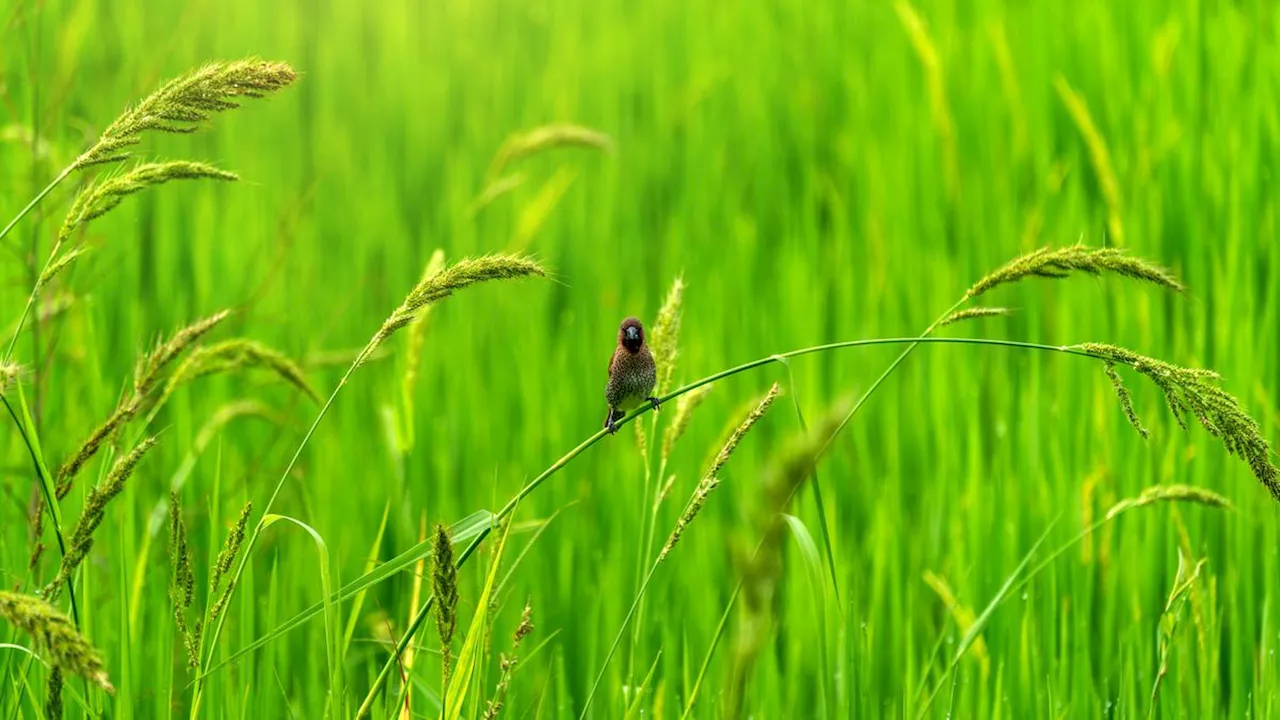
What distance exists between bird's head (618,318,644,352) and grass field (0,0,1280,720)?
0.13m

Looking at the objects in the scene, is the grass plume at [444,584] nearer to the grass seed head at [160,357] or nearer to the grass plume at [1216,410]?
the grass seed head at [160,357]

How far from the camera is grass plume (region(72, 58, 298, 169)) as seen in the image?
1.35m

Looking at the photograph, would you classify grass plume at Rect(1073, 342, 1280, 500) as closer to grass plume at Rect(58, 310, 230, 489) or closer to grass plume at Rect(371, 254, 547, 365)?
grass plume at Rect(371, 254, 547, 365)

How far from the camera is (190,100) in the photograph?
136cm

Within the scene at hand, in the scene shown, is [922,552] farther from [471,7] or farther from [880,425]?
[471,7]

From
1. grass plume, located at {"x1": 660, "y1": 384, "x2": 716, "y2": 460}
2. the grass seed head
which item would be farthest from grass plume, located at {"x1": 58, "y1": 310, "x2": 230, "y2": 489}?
grass plume, located at {"x1": 660, "y1": 384, "x2": 716, "y2": 460}

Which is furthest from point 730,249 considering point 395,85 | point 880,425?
point 395,85

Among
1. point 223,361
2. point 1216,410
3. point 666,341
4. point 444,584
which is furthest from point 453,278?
point 1216,410

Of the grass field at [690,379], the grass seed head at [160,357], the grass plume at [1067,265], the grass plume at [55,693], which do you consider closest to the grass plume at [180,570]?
the grass field at [690,379]

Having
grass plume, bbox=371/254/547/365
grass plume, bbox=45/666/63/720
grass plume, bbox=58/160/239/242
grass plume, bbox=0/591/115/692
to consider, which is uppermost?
grass plume, bbox=58/160/239/242

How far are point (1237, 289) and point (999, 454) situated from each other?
2.97 feet

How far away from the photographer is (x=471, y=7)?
25.2ft

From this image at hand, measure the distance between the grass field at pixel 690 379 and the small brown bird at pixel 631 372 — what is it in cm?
7

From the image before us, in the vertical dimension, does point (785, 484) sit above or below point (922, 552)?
above
